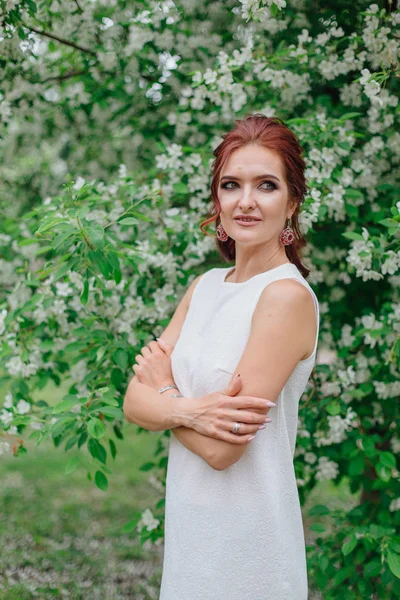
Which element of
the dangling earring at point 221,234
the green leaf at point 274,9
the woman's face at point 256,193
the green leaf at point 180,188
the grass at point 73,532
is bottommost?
the grass at point 73,532

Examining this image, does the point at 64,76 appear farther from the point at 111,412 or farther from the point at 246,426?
the point at 246,426

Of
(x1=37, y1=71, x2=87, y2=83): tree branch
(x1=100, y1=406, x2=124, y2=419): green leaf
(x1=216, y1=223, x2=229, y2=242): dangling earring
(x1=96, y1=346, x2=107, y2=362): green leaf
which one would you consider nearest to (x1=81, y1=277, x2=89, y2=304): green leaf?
(x1=96, y1=346, x2=107, y2=362): green leaf

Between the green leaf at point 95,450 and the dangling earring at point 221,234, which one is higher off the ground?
the dangling earring at point 221,234

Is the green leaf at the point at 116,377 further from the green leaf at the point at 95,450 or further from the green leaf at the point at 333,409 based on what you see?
the green leaf at the point at 333,409

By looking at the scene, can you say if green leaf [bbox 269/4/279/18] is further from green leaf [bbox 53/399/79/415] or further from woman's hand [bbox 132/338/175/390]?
green leaf [bbox 53/399/79/415]

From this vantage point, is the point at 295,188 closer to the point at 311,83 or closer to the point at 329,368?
the point at 329,368

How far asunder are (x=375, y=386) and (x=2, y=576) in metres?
2.75

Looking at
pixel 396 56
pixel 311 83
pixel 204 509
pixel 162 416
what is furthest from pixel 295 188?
pixel 311 83

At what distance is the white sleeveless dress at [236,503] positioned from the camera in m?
1.90

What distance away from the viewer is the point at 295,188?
200cm

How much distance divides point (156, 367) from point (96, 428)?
0.32 meters

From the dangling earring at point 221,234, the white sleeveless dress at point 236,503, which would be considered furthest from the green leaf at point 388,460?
the dangling earring at point 221,234

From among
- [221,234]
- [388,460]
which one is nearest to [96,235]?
[221,234]

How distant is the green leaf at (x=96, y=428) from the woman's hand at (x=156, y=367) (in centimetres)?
21
